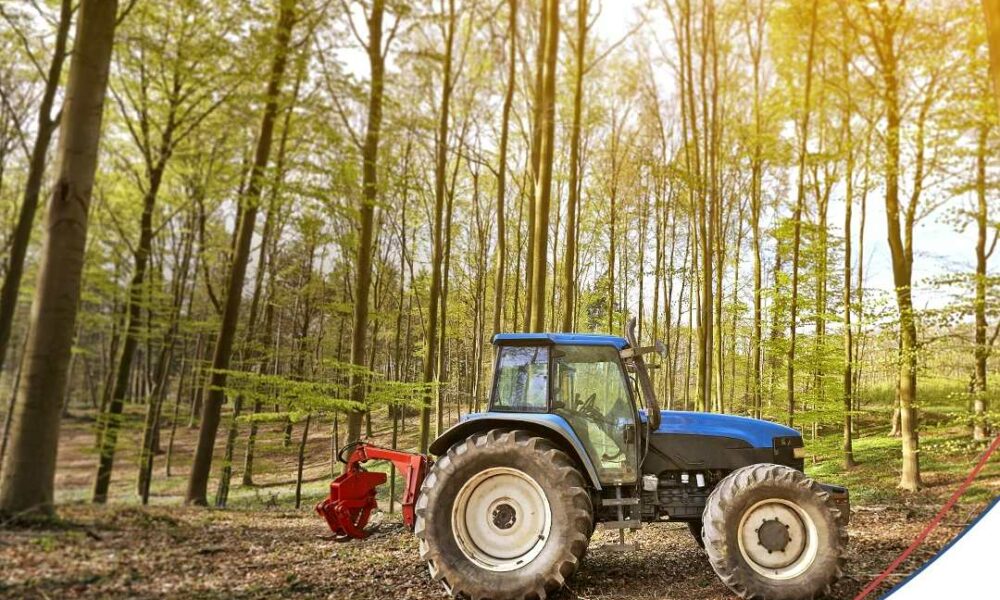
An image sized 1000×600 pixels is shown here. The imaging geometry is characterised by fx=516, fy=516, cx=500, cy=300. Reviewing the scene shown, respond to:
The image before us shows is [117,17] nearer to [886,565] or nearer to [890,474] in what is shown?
[890,474]

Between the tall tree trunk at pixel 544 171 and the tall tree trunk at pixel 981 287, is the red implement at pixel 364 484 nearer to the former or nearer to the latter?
the tall tree trunk at pixel 544 171

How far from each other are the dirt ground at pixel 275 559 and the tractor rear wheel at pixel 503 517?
0.15 meters

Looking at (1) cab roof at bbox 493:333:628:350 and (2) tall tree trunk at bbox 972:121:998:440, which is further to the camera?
(1) cab roof at bbox 493:333:628:350

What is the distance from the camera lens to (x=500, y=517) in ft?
7.94

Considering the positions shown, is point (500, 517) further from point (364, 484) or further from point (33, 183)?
point (33, 183)

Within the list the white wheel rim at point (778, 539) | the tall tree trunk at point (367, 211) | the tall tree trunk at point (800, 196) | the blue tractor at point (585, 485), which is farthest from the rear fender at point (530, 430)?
the tall tree trunk at point (800, 196)

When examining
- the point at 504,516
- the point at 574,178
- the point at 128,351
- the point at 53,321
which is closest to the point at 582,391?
the point at 504,516

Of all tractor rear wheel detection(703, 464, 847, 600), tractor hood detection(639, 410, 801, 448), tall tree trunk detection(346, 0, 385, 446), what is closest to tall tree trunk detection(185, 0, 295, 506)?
tall tree trunk detection(346, 0, 385, 446)

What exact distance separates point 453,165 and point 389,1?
101 centimetres

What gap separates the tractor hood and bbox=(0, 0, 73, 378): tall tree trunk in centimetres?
259

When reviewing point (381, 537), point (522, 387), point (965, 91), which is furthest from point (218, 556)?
point (965, 91)

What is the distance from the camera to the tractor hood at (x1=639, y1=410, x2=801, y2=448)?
9.15ft

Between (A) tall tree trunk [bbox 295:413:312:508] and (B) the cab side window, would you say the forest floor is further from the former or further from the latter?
(B) the cab side window

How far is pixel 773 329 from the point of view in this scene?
2891mm
